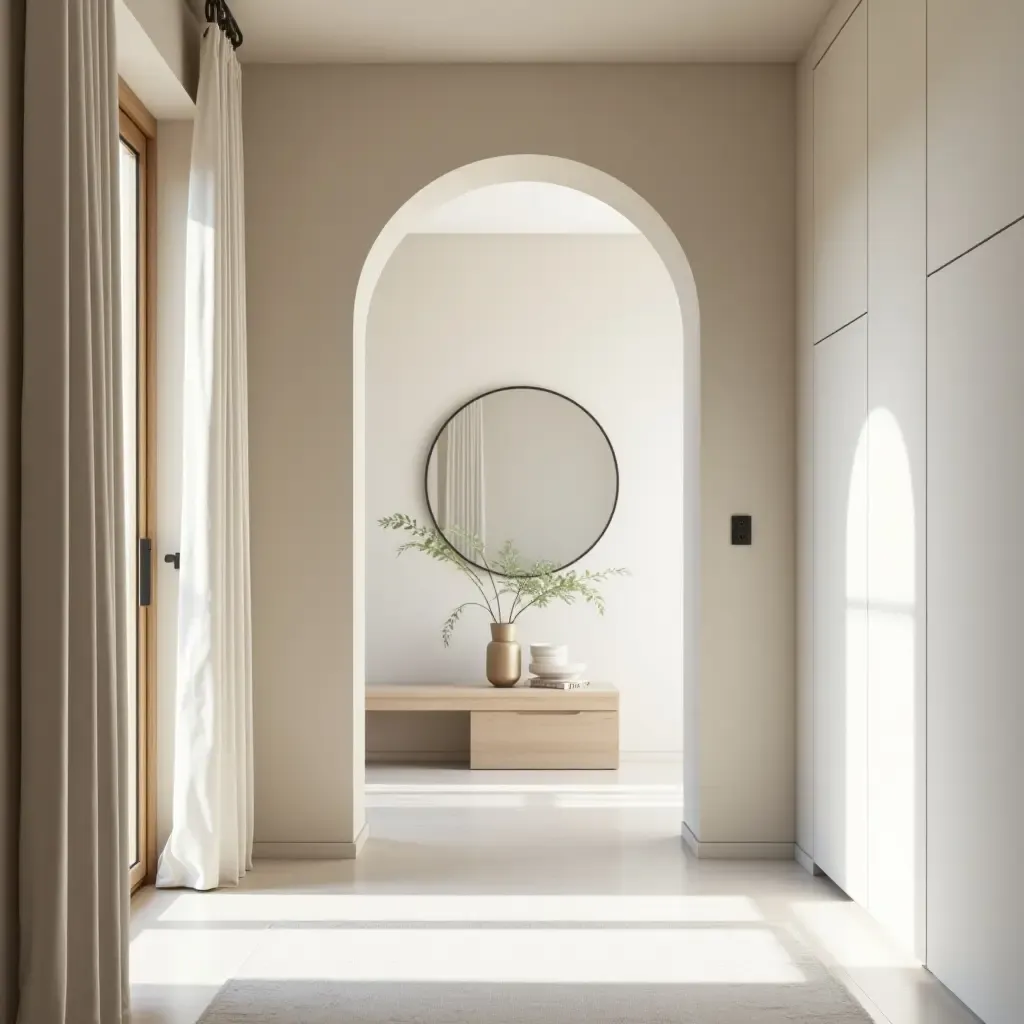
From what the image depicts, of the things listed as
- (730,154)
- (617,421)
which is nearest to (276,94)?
(730,154)

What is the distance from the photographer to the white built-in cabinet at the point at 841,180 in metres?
3.30

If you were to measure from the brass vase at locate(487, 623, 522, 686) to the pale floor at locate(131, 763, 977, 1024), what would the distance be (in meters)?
1.33

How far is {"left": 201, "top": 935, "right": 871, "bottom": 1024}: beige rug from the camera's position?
8.23ft

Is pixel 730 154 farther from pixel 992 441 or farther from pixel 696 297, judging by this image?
pixel 992 441

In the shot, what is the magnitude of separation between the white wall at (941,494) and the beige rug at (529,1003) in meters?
0.34

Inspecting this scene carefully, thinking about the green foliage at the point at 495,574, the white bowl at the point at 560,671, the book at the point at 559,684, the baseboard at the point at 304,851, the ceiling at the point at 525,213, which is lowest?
the baseboard at the point at 304,851

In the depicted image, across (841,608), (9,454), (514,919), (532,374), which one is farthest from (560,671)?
(9,454)

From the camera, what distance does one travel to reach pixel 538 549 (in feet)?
20.3

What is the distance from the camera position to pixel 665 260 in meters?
4.35

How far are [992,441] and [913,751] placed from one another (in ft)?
2.82

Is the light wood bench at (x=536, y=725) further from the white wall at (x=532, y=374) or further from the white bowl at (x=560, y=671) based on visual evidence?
the white wall at (x=532, y=374)

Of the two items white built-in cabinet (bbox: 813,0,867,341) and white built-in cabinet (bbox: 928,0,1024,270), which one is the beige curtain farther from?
white built-in cabinet (bbox: 813,0,867,341)

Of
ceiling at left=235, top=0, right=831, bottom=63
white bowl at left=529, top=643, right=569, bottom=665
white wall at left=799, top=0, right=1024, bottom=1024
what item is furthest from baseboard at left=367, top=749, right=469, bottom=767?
ceiling at left=235, top=0, right=831, bottom=63

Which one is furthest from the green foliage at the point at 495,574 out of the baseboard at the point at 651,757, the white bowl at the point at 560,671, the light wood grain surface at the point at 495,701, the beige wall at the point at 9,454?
the beige wall at the point at 9,454
